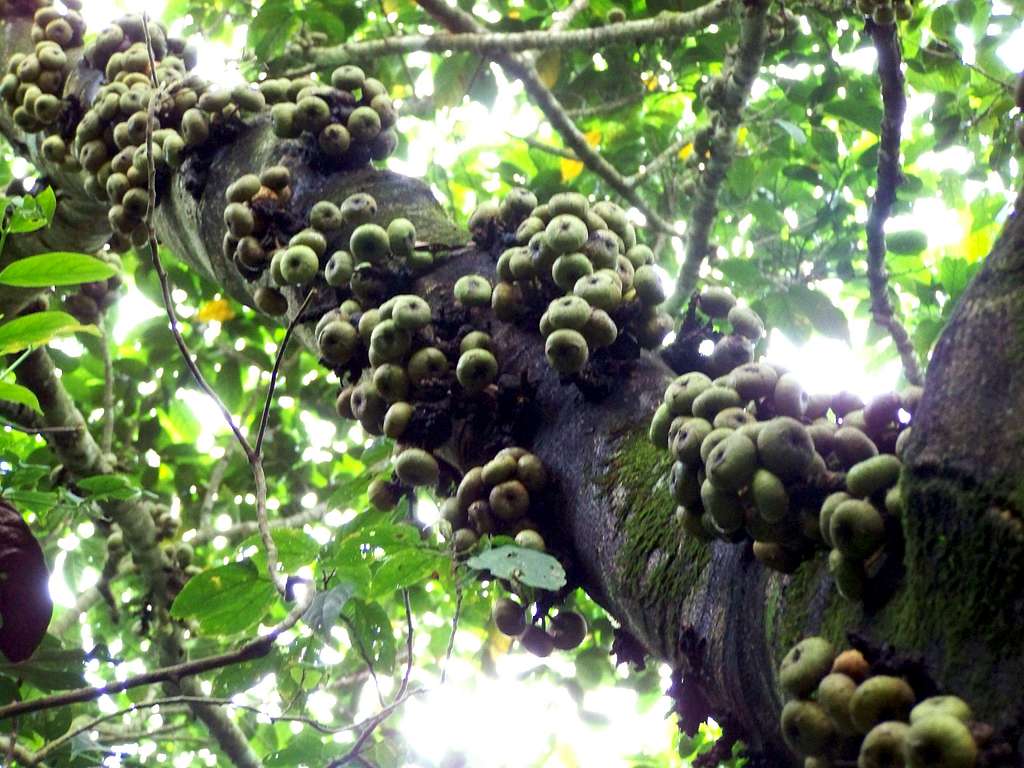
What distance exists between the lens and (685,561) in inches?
53.6

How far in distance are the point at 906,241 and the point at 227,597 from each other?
248cm

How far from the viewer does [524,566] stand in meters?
1.47

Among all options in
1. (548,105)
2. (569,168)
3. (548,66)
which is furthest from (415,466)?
(569,168)

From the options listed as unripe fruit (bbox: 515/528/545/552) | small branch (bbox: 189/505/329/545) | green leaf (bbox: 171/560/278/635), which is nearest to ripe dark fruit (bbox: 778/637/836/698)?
unripe fruit (bbox: 515/528/545/552)

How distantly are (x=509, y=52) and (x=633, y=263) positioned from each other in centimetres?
184

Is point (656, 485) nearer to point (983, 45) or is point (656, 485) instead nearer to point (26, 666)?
point (26, 666)

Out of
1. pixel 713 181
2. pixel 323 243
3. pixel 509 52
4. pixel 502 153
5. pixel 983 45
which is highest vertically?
pixel 502 153

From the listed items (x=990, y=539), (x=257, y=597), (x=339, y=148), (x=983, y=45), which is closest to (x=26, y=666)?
(x=257, y=597)

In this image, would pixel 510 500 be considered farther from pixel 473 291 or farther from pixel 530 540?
pixel 473 291

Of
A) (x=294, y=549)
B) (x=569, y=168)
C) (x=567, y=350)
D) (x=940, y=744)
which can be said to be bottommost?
(x=940, y=744)

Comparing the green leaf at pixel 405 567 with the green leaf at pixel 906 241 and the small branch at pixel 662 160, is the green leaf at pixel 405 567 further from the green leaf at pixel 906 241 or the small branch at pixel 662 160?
the small branch at pixel 662 160

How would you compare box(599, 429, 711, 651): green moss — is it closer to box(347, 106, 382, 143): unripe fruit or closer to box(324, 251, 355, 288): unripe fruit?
box(324, 251, 355, 288): unripe fruit

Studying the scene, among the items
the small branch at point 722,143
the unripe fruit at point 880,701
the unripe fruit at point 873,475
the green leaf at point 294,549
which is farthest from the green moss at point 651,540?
the small branch at point 722,143

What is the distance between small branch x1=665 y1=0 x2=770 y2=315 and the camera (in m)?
3.12
